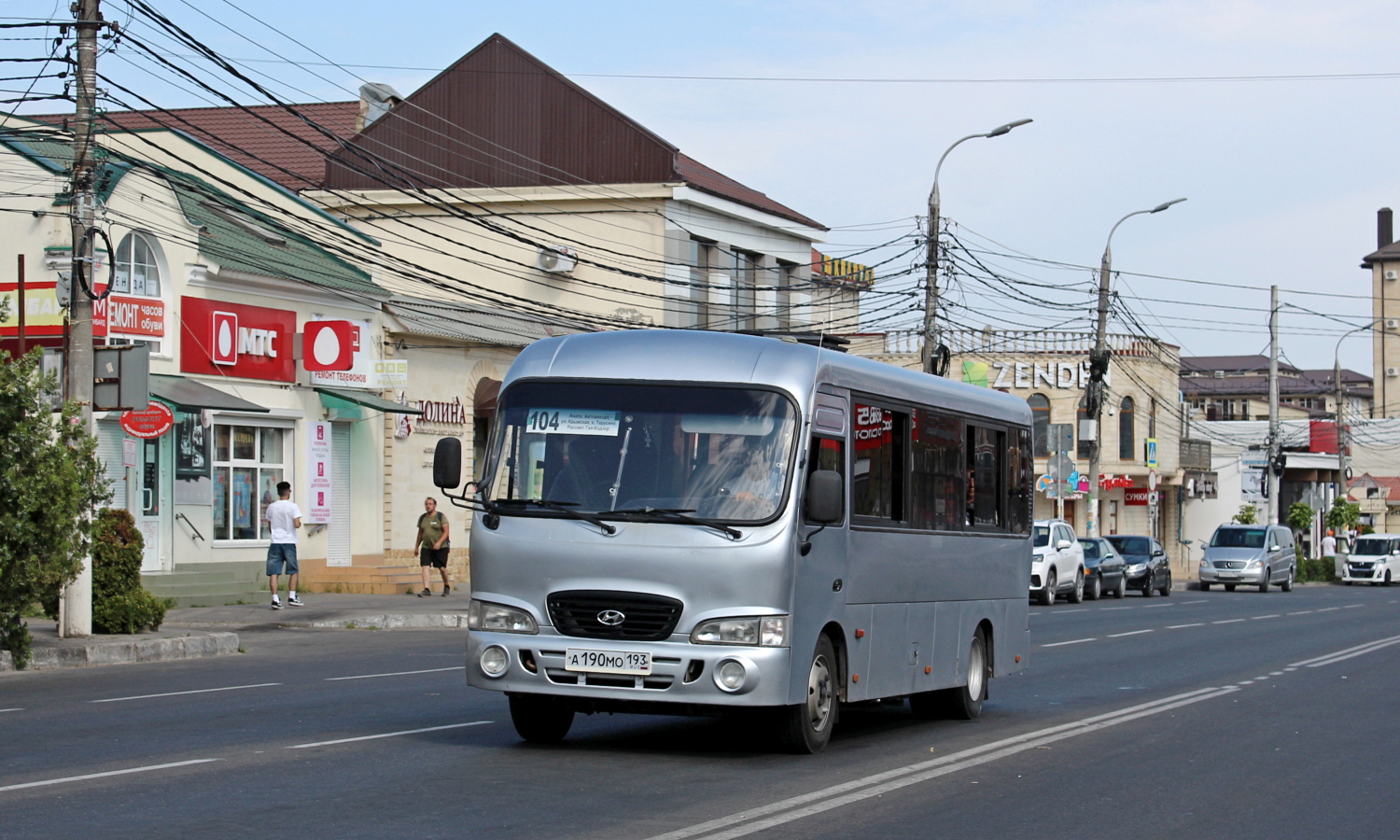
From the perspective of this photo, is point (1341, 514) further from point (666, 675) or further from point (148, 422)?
point (666, 675)

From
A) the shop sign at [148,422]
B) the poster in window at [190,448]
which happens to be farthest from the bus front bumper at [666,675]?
the poster in window at [190,448]

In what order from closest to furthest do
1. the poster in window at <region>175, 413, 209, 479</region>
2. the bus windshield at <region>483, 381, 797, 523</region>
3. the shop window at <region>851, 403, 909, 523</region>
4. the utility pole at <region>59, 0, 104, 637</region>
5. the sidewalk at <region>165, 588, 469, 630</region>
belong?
the bus windshield at <region>483, 381, 797, 523</region> → the shop window at <region>851, 403, 909, 523</region> → the utility pole at <region>59, 0, 104, 637</region> → the sidewalk at <region>165, 588, 469, 630</region> → the poster in window at <region>175, 413, 209, 479</region>

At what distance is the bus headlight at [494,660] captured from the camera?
1041 centimetres

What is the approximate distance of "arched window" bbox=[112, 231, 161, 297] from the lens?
28.1 meters

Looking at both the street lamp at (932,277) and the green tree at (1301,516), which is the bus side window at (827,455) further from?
the green tree at (1301,516)

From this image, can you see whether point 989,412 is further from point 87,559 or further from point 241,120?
point 241,120

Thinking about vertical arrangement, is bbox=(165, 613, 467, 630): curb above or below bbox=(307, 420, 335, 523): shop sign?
below

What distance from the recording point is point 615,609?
33.5 ft

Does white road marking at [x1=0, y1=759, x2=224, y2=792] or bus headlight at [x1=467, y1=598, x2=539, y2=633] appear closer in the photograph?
white road marking at [x1=0, y1=759, x2=224, y2=792]

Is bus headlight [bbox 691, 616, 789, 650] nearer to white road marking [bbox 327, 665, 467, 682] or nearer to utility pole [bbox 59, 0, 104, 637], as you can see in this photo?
white road marking [bbox 327, 665, 467, 682]

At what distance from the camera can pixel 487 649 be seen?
1047 cm

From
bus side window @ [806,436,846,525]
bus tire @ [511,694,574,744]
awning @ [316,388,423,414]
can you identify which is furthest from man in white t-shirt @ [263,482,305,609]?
bus side window @ [806,436,846,525]

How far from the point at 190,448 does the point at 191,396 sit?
1.47 metres

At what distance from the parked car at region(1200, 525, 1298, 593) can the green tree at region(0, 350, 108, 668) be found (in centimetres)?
3960
